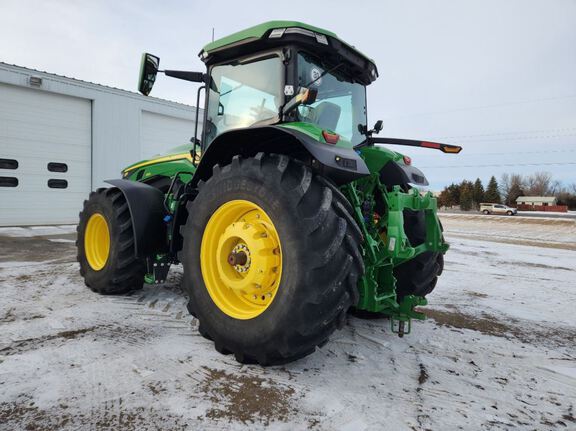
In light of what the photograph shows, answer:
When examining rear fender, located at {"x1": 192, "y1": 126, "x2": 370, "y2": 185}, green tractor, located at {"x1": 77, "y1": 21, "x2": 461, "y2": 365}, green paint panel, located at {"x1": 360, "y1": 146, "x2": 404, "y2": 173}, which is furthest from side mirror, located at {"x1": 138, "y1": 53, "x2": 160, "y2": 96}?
green paint panel, located at {"x1": 360, "y1": 146, "x2": 404, "y2": 173}

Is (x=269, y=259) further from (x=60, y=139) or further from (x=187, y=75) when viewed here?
(x=60, y=139)

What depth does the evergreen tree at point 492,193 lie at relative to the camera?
64500mm

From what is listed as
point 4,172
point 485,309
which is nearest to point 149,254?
point 485,309

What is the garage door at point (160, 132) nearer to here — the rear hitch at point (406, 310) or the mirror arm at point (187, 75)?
the mirror arm at point (187, 75)

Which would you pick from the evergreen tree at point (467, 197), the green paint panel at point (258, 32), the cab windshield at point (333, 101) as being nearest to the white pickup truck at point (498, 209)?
the evergreen tree at point (467, 197)

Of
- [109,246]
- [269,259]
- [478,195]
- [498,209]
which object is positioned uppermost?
[478,195]

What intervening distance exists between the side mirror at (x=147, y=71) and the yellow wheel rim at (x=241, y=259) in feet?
4.43

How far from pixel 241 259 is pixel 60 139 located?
1161 centimetres

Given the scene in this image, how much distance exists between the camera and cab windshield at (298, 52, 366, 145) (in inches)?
108

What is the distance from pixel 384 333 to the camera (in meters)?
3.00

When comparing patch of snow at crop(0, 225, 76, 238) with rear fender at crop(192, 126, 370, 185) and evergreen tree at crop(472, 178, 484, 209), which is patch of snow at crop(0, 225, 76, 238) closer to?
rear fender at crop(192, 126, 370, 185)

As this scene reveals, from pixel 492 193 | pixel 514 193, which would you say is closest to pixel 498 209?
pixel 492 193

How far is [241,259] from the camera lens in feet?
7.99

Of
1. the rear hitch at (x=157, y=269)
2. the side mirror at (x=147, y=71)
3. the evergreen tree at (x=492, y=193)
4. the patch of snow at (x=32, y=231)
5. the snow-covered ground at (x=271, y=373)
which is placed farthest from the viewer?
the evergreen tree at (x=492, y=193)
